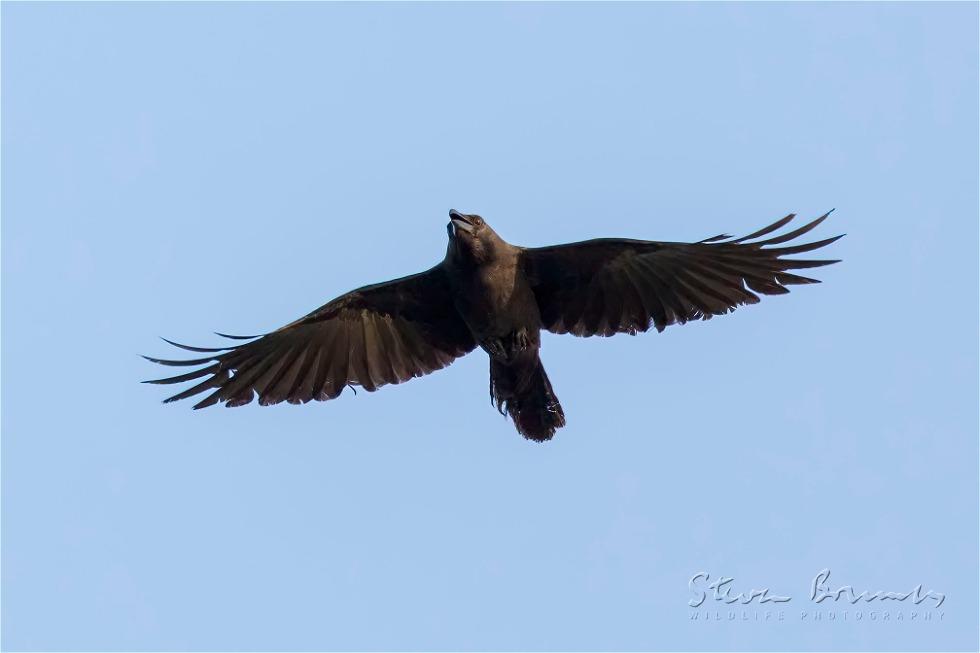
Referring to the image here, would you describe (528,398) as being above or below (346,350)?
below

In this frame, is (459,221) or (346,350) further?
(346,350)

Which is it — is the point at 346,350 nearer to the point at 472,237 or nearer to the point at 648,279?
the point at 472,237

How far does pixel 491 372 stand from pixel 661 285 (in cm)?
182

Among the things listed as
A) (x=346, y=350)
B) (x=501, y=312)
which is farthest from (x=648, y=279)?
(x=346, y=350)

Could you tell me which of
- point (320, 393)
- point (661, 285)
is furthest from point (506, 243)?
point (320, 393)

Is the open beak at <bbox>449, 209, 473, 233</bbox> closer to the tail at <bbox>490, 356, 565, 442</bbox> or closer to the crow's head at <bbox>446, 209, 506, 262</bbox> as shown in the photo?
the crow's head at <bbox>446, 209, 506, 262</bbox>

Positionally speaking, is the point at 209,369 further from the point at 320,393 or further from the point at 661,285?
the point at 661,285

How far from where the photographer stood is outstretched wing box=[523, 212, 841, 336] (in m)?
13.9

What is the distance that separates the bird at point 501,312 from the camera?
45.8 feet

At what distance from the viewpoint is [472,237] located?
13.9m

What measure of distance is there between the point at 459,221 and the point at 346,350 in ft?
6.55

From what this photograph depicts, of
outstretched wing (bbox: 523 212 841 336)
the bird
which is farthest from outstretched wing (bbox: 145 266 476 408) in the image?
outstretched wing (bbox: 523 212 841 336)

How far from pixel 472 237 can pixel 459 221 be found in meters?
0.20

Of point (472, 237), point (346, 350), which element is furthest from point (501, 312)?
point (346, 350)
